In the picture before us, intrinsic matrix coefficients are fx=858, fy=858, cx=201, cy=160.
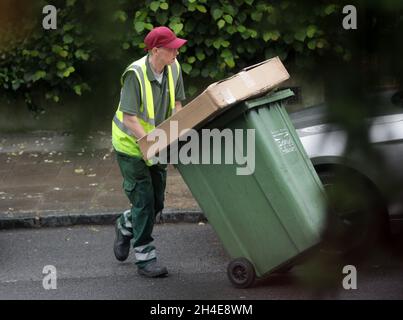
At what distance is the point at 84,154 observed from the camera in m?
1.19

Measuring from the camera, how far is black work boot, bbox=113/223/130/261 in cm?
608

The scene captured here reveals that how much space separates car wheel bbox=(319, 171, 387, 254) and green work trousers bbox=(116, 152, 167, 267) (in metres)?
4.21

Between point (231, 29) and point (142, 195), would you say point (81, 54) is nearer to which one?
point (231, 29)

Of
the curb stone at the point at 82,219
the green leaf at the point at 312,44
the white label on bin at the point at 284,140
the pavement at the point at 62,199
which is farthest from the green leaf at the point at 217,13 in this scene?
the curb stone at the point at 82,219

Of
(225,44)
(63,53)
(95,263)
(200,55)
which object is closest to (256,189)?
(95,263)

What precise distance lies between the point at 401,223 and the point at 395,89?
0.27 m

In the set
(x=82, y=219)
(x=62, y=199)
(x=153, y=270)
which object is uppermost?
(x=62, y=199)

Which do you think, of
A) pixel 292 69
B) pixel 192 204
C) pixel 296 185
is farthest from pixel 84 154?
pixel 192 204

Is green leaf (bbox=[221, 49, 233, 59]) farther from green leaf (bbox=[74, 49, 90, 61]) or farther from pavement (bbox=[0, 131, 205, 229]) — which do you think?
pavement (bbox=[0, 131, 205, 229])

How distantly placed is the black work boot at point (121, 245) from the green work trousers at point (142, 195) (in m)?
0.15

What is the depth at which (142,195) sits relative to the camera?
558 cm

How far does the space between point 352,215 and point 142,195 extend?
4365 millimetres
